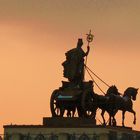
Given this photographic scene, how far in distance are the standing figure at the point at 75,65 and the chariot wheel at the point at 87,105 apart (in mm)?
1053

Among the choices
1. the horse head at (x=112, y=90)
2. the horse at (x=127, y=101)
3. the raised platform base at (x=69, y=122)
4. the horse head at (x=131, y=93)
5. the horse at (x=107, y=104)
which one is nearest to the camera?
the raised platform base at (x=69, y=122)

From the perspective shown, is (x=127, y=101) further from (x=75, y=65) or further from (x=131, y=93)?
(x=75, y=65)

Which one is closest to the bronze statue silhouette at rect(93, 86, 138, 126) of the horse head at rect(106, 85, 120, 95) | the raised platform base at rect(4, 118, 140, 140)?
the horse head at rect(106, 85, 120, 95)

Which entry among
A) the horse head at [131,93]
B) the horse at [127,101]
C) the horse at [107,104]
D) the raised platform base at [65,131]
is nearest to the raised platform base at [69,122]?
the raised platform base at [65,131]

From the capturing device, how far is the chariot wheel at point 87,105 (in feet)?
432

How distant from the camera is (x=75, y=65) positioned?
133250mm

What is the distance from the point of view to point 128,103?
13475 cm

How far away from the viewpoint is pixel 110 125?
133 m

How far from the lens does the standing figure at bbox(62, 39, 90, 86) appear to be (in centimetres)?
13312

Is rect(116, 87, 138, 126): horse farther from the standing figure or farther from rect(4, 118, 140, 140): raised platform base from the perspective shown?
the standing figure

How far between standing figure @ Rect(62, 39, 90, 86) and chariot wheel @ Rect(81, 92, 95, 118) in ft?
3.45

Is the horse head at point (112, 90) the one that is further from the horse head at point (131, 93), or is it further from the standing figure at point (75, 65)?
the standing figure at point (75, 65)

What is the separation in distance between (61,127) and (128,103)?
198 inches

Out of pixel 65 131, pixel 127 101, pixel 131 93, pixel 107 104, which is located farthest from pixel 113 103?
pixel 65 131
